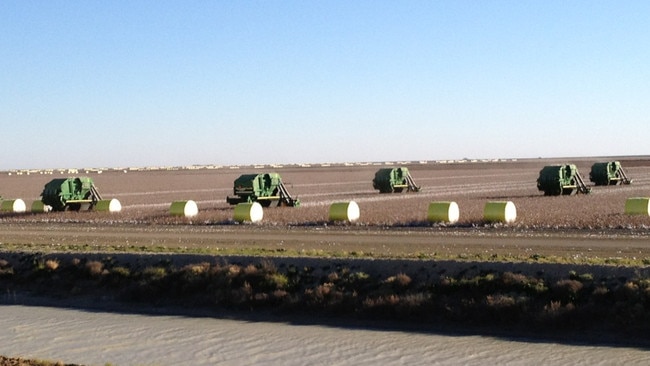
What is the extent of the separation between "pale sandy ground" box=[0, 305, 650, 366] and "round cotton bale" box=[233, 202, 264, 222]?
19.1 meters

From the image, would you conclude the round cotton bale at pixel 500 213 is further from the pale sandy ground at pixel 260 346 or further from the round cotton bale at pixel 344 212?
the pale sandy ground at pixel 260 346

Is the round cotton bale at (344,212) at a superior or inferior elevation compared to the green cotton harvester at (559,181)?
inferior

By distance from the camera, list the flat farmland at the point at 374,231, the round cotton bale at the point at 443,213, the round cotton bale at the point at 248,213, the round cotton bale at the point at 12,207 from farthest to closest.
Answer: the round cotton bale at the point at 12,207 < the round cotton bale at the point at 248,213 < the round cotton bale at the point at 443,213 < the flat farmland at the point at 374,231

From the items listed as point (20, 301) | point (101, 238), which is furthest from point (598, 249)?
point (101, 238)

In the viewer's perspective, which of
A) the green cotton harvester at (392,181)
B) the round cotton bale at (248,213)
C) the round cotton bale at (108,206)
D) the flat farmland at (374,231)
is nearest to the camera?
the flat farmland at (374,231)

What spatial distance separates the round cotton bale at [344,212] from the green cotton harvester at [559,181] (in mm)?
23054

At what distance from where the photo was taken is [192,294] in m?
21.7

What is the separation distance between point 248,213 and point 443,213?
880cm

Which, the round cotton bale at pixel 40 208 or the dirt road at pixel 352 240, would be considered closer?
the dirt road at pixel 352 240

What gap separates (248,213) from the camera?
128ft

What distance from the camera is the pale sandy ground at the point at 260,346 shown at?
15.3 metres

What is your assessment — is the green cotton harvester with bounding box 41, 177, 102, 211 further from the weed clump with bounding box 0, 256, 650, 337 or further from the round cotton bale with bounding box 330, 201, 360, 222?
the weed clump with bounding box 0, 256, 650, 337

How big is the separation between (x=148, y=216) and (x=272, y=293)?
2491cm

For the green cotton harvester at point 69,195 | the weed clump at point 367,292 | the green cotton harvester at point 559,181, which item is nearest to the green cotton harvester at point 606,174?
the green cotton harvester at point 559,181
